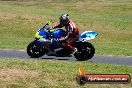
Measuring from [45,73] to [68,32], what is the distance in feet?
15.8

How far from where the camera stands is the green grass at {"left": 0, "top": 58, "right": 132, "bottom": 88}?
12.9 metres

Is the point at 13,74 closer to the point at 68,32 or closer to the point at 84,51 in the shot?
the point at 68,32

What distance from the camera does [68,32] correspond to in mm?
18562

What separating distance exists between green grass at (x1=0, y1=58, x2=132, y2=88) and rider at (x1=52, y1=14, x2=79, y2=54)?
2.32m

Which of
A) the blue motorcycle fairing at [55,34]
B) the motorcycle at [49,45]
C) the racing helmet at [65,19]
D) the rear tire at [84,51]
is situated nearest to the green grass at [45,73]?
the rear tire at [84,51]

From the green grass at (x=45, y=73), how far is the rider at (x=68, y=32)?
2.32m

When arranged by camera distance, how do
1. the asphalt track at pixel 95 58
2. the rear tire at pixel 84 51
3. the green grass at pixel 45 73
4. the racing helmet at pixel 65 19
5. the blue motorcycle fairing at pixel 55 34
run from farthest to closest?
1. the blue motorcycle fairing at pixel 55 34
2. the asphalt track at pixel 95 58
3. the rear tire at pixel 84 51
4. the racing helmet at pixel 65 19
5. the green grass at pixel 45 73

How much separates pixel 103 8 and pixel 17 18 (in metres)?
25.2

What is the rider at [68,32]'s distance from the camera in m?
18.3

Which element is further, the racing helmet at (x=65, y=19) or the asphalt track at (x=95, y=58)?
the asphalt track at (x=95, y=58)

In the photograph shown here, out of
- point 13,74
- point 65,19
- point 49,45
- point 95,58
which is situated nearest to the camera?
point 13,74

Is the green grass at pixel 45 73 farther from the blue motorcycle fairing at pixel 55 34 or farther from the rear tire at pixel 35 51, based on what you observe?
the rear tire at pixel 35 51

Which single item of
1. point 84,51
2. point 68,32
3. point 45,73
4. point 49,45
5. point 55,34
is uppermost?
point 68,32

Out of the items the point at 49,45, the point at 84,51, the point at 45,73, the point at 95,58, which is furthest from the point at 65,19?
the point at 45,73
